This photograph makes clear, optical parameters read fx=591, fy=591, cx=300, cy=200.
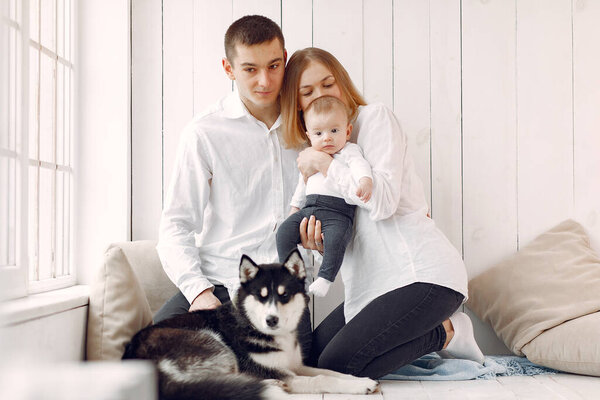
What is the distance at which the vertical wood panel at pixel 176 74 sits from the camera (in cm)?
274

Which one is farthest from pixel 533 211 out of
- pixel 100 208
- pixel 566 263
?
pixel 100 208

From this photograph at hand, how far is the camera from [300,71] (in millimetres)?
2266

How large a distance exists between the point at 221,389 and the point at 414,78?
1860 millimetres

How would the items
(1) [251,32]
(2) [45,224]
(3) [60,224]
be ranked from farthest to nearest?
(3) [60,224]
(2) [45,224]
(1) [251,32]

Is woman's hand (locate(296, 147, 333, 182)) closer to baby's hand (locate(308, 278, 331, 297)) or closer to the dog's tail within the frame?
baby's hand (locate(308, 278, 331, 297))

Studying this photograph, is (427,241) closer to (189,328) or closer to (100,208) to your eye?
(189,328)

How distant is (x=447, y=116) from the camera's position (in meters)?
2.74

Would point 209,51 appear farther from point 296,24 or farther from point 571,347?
point 571,347

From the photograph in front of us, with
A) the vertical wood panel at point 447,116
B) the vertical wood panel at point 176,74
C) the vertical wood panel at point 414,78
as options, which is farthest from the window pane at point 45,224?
the vertical wood panel at point 447,116

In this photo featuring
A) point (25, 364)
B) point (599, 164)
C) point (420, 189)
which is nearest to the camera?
point (25, 364)

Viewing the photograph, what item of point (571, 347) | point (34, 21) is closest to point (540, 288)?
point (571, 347)

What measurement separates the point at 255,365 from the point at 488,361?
0.99m

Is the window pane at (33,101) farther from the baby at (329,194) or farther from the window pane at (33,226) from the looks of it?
the baby at (329,194)

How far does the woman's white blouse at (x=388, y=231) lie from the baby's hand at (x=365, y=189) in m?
0.02
